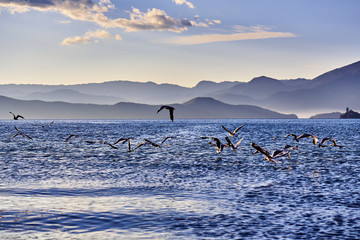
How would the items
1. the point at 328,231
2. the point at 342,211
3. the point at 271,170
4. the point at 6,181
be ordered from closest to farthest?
1. the point at 328,231
2. the point at 342,211
3. the point at 6,181
4. the point at 271,170

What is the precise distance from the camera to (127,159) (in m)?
40.8

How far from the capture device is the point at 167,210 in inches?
704

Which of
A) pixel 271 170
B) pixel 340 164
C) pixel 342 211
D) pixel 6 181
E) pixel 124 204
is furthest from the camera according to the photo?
pixel 340 164

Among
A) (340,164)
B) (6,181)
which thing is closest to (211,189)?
(6,181)

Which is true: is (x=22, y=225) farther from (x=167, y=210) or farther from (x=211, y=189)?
(x=211, y=189)

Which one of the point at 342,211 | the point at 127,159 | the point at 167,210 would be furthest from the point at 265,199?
the point at 127,159

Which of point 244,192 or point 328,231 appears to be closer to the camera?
point 328,231

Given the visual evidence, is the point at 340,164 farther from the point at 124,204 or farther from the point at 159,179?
the point at 124,204

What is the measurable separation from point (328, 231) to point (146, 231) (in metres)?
6.66

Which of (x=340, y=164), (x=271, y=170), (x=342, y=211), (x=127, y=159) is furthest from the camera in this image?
(x=127, y=159)

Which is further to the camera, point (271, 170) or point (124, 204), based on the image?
point (271, 170)

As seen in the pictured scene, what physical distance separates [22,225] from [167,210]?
6.02 m

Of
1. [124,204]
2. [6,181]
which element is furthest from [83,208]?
[6,181]

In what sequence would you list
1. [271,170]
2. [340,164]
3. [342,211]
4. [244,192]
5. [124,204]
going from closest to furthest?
[342,211], [124,204], [244,192], [271,170], [340,164]
